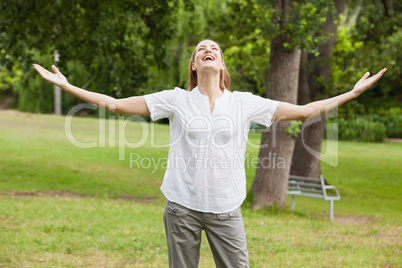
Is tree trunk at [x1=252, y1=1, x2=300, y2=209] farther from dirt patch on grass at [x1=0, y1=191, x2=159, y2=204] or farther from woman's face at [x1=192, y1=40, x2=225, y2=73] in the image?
woman's face at [x1=192, y1=40, x2=225, y2=73]

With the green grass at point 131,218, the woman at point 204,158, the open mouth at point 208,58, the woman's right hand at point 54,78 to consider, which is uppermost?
the open mouth at point 208,58

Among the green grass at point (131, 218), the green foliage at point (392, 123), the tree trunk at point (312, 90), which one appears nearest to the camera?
the green grass at point (131, 218)

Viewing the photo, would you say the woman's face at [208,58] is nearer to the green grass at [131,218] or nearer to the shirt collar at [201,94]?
the shirt collar at [201,94]

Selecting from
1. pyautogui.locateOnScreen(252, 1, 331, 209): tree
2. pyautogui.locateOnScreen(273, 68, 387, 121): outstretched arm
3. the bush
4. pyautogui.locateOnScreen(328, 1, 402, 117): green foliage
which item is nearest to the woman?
pyautogui.locateOnScreen(273, 68, 387, 121): outstretched arm

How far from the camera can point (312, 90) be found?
13.2 m

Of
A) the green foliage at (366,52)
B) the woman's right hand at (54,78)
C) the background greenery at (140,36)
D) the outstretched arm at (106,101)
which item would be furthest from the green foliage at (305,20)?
the woman's right hand at (54,78)

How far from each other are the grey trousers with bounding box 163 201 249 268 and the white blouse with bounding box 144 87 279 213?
5cm

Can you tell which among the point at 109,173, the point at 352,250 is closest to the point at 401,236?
the point at 352,250

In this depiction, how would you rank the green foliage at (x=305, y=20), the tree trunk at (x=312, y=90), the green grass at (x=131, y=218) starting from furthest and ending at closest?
the tree trunk at (x=312, y=90)
the green foliage at (x=305, y=20)
the green grass at (x=131, y=218)

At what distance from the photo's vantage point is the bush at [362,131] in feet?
92.0

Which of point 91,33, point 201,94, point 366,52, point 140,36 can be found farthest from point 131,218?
point 366,52

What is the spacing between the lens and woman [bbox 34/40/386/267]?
3.15m

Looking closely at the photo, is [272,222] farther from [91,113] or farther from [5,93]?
[5,93]

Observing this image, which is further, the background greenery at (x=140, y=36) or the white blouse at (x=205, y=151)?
the background greenery at (x=140, y=36)
